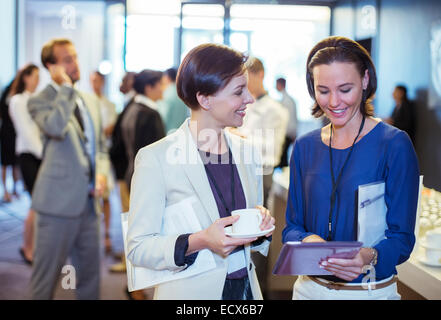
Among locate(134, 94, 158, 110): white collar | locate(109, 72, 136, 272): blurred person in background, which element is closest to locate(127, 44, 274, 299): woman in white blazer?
locate(134, 94, 158, 110): white collar

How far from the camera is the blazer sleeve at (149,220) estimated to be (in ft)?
4.09

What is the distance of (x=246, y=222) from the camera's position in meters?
1.14

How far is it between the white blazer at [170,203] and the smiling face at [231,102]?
94 mm

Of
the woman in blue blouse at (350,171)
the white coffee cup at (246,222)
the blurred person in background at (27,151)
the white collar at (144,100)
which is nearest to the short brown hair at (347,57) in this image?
the woman in blue blouse at (350,171)

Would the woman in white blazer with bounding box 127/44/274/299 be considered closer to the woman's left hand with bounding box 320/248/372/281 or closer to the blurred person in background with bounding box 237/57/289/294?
the woman's left hand with bounding box 320/248/372/281

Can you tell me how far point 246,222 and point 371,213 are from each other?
0.33 meters

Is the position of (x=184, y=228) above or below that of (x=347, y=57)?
below

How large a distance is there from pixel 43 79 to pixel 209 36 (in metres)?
5.45

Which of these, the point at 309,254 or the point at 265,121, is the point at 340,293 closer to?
the point at 309,254

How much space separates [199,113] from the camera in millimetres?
1331

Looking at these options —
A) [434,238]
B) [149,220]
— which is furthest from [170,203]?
[434,238]

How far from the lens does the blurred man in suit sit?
2.57 m

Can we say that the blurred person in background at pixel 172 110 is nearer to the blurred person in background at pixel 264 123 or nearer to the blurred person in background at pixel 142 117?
the blurred person in background at pixel 142 117
